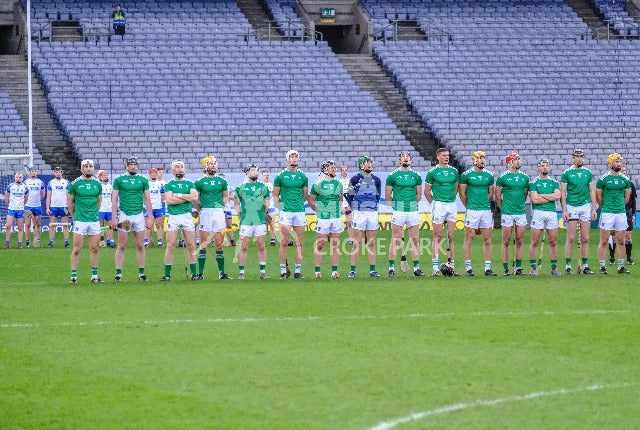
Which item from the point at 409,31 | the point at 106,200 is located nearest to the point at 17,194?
the point at 106,200

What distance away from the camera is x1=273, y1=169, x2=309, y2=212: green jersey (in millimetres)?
20781

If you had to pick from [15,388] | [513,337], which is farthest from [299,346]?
[15,388]

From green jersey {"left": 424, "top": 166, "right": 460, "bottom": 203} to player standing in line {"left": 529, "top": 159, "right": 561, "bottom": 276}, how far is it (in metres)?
1.30

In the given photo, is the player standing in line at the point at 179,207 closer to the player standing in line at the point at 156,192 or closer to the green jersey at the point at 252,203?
the green jersey at the point at 252,203

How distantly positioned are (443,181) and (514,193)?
120 cm

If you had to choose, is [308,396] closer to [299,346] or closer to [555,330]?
[299,346]

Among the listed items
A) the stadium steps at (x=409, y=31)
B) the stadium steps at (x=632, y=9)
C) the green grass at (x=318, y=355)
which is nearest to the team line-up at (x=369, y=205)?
the green grass at (x=318, y=355)

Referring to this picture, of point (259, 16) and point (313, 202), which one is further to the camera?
point (259, 16)

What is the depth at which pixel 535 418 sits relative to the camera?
885cm

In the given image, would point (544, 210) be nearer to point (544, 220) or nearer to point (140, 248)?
point (544, 220)

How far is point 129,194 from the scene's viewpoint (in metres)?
20.1

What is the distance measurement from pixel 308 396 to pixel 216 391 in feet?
2.54

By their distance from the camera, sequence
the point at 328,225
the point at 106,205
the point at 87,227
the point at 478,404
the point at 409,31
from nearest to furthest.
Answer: the point at 478,404 < the point at 87,227 < the point at 328,225 < the point at 106,205 < the point at 409,31

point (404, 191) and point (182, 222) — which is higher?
point (404, 191)
